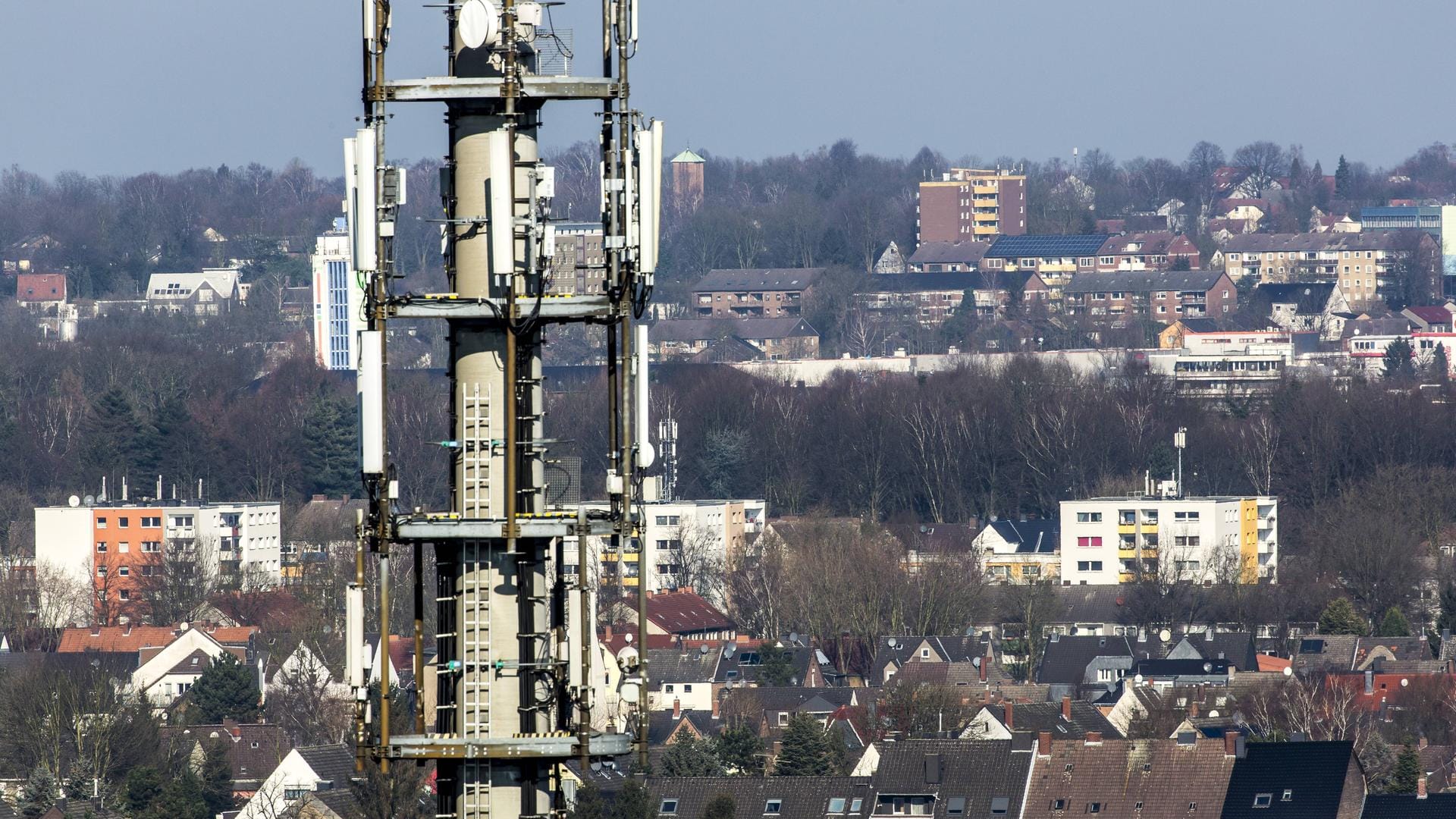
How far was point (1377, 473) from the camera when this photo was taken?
123812 millimetres

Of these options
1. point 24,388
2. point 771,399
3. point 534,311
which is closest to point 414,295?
point 534,311

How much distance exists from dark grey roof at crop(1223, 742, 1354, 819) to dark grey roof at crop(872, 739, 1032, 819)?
12.6 feet

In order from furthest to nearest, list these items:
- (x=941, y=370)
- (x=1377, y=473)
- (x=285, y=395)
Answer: (x=941, y=370), (x=285, y=395), (x=1377, y=473)

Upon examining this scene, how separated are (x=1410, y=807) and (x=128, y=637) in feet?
148

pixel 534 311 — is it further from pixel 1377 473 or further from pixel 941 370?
pixel 941 370

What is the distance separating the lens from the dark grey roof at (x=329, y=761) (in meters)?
57.7

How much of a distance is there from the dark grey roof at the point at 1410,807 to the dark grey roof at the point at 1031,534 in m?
65.7

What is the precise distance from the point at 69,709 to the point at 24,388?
95.1m

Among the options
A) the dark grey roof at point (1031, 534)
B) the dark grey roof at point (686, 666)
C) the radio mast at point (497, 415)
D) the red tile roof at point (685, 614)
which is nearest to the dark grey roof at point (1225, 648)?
the dark grey roof at point (686, 666)

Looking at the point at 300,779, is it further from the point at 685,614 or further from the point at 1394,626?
the point at 1394,626

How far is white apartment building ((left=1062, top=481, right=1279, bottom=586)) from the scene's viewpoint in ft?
374

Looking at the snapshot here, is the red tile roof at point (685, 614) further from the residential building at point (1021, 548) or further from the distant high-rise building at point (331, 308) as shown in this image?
the distant high-rise building at point (331, 308)

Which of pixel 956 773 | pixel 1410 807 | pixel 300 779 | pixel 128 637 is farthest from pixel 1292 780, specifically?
pixel 128 637

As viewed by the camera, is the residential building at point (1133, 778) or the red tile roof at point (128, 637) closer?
the residential building at point (1133, 778)
